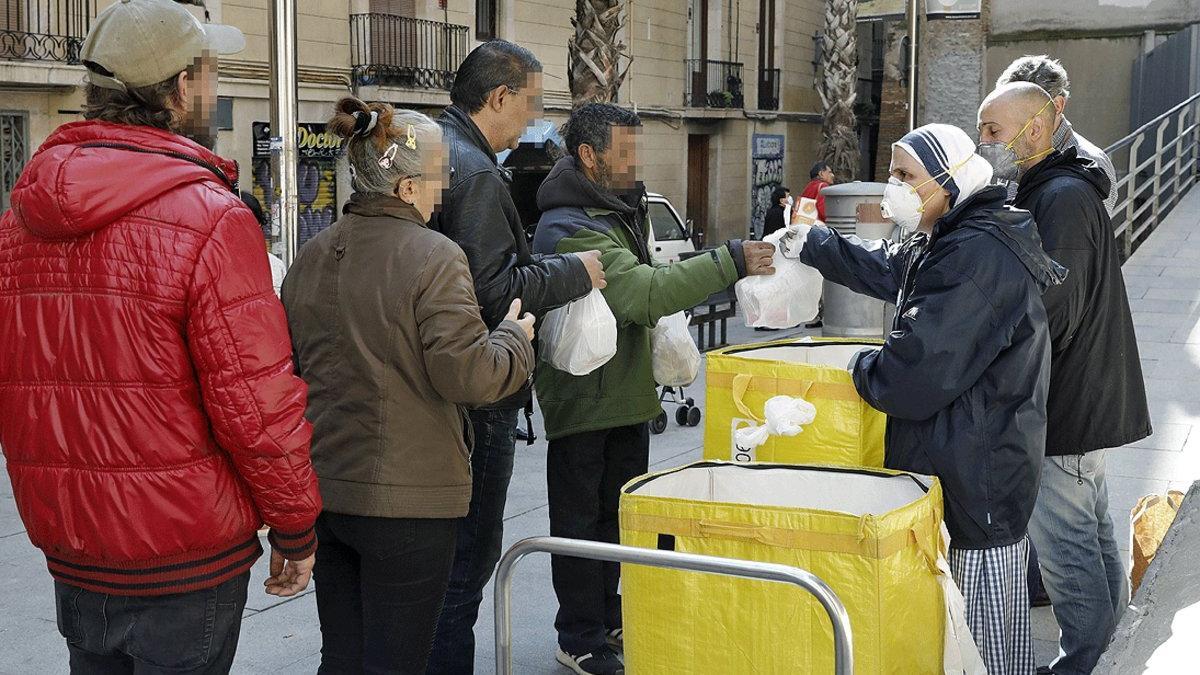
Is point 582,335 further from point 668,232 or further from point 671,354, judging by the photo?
point 668,232

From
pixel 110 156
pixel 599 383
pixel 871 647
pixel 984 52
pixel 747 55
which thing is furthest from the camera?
pixel 747 55

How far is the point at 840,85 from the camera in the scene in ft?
90.4

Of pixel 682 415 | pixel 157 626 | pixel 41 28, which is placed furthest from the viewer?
pixel 41 28

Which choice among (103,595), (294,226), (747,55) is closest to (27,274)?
(103,595)

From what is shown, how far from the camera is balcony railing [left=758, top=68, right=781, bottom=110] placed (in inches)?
1262

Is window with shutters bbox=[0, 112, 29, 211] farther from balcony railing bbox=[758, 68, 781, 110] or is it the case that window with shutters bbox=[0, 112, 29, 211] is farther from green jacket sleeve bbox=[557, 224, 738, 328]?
balcony railing bbox=[758, 68, 781, 110]

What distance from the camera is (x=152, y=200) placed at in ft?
7.89

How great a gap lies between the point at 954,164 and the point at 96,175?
2.08 metres

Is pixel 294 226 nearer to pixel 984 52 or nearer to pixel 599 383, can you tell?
pixel 599 383

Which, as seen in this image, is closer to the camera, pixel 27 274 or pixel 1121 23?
pixel 27 274

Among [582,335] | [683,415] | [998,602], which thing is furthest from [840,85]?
[998,602]

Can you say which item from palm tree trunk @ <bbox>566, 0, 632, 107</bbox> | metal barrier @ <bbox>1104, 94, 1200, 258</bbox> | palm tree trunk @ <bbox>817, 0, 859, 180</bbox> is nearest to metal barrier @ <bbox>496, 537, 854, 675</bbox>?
metal barrier @ <bbox>1104, 94, 1200, 258</bbox>

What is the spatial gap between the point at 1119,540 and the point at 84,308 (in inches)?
175

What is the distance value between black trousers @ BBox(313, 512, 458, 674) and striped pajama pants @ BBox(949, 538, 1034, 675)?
52.0 inches
